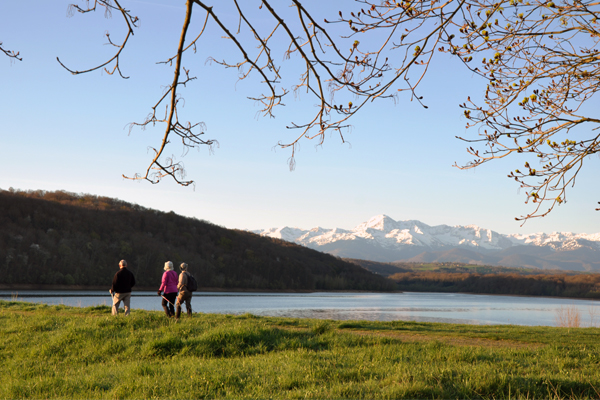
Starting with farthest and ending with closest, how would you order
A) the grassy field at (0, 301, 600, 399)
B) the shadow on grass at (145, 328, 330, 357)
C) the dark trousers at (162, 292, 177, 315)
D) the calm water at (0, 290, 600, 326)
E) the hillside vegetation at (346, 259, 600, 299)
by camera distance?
the hillside vegetation at (346, 259, 600, 299) < the calm water at (0, 290, 600, 326) < the dark trousers at (162, 292, 177, 315) < the shadow on grass at (145, 328, 330, 357) < the grassy field at (0, 301, 600, 399)

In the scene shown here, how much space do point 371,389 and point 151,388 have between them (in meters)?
2.67

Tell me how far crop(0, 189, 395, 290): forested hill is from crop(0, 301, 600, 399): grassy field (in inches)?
3344

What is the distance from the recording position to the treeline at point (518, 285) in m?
135

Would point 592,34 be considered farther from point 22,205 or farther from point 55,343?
point 22,205

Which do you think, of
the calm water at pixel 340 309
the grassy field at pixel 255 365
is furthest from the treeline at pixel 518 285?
the grassy field at pixel 255 365

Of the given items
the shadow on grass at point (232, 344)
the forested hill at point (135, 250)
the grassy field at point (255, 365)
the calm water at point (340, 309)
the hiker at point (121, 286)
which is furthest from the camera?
the forested hill at point (135, 250)

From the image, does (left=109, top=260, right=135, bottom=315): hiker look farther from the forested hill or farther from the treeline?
the treeline

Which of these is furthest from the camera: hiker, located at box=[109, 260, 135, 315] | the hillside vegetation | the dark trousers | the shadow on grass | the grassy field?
the hillside vegetation

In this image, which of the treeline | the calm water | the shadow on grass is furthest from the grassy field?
the treeline

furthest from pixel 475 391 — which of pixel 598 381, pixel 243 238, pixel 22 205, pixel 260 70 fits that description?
pixel 243 238

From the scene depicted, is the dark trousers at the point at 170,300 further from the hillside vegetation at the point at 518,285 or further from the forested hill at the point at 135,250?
the hillside vegetation at the point at 518,285

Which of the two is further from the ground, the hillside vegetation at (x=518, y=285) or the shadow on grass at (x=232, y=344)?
the shadow on grass at (x=232, y=344)

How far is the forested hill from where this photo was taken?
298 feet

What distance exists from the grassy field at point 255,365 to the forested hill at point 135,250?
8493cm
